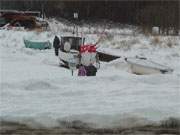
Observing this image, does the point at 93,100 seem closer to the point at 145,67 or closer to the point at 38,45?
the point at 145,67

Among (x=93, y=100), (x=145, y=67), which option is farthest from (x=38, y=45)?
(x=93, y=100)

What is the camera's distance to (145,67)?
20156mm

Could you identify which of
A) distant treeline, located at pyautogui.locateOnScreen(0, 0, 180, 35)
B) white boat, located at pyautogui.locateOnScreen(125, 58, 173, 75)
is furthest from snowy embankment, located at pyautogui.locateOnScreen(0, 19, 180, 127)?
distant treeline, located at pyautogui.locateOnScreen(0, 0, 180, 35)

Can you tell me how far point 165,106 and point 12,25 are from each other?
39911mm

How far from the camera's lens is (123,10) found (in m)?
65.6

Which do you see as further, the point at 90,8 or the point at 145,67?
the point at 90,8

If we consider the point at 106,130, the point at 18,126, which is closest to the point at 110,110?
the point at 106,130

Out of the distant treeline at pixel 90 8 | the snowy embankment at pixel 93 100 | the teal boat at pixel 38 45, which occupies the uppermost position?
the snowy embankment at pixel 93 100

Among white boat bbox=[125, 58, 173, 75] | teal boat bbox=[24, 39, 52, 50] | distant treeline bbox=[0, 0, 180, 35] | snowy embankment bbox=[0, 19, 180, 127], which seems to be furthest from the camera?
distant treeline bbox=[0, 0, 180, 35]

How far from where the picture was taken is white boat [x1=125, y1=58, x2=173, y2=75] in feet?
63.1

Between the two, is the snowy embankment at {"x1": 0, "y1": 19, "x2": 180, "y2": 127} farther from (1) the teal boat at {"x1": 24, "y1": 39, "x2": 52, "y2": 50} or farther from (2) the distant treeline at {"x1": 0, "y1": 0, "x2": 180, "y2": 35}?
(2) the distant treeline at {"x1": 0, "y1": 0, "x2": 180, "y2": 35}

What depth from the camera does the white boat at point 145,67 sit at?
63.1 feet

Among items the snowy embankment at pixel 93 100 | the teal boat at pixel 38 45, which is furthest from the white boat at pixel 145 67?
the teal boat at pixel 38 45

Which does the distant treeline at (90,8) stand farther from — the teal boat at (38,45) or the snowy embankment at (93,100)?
the snowy embankment at (93,100)
